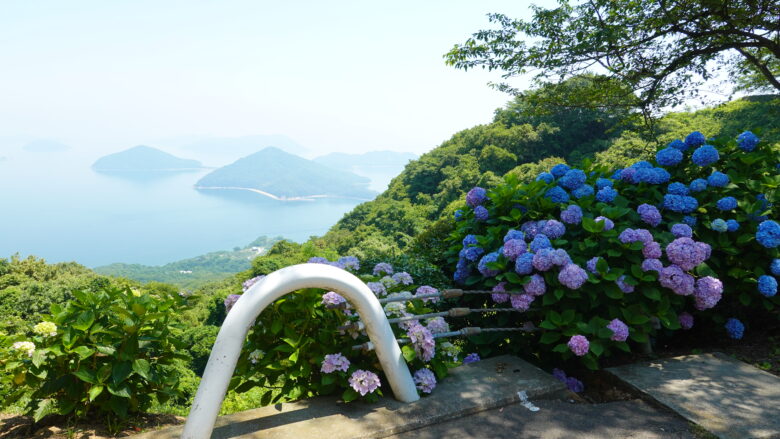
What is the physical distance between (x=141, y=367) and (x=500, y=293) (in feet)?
6.15

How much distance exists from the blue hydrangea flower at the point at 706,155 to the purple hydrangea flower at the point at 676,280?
3.59 ft

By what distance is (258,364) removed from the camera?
211 cm

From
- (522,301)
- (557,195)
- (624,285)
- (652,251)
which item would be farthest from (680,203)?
(522,301)

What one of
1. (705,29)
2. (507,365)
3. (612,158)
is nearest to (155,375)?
(507,365)

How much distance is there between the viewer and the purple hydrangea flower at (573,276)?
8.14 feet

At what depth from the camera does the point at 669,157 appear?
11.4ft

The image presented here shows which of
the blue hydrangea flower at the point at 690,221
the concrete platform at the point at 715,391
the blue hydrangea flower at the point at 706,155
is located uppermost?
the blue hydrangea flower at the point at 706,155

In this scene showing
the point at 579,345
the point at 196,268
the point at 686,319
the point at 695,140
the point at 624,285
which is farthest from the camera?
the point at 196,268

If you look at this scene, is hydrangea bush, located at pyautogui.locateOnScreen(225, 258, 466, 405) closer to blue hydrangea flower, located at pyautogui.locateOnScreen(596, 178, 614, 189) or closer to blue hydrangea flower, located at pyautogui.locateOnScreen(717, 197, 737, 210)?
blue hydrangea flower, located at pyautogui.locateOnScreen(596, 178, 614, 189)

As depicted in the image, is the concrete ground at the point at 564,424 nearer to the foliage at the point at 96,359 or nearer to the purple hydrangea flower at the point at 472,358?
the purple hydrangea flower at the point at 472,358

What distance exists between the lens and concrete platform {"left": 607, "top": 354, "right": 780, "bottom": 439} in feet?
6.56

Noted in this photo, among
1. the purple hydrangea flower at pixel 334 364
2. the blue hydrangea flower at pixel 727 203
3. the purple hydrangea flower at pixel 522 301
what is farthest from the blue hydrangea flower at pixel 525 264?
the blue hydrangea flower at pixel 727 203

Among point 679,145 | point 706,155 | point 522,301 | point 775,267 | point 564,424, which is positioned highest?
point 679,145

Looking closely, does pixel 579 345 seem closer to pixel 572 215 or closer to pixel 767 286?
pixel 572 215
